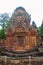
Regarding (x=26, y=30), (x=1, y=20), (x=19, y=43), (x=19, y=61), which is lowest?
(x=19, y=61)

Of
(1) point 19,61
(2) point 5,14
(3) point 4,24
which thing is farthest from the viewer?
(2) point 5,14

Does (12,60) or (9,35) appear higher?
(9,35)

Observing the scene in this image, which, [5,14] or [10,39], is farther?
[5,14]

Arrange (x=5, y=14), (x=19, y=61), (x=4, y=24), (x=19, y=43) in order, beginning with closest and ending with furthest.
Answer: (x=19, y=61)
(x=19, y=43)
(x=4, y=24)
(x=5, y=14)

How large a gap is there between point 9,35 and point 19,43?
67.3 inches

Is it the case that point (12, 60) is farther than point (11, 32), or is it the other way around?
point (11, 32)

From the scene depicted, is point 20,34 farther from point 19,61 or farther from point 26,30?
point 19,61

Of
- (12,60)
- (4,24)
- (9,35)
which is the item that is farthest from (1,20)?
(12,60)

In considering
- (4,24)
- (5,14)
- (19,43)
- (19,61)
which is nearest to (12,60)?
(19,61)

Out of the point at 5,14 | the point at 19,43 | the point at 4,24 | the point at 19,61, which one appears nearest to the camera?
the point at 19,61

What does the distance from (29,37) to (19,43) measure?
1495 millimetres

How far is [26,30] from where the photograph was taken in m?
24.5

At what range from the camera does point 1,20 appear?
131ft

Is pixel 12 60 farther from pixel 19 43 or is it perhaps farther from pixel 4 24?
pixel 4 24
